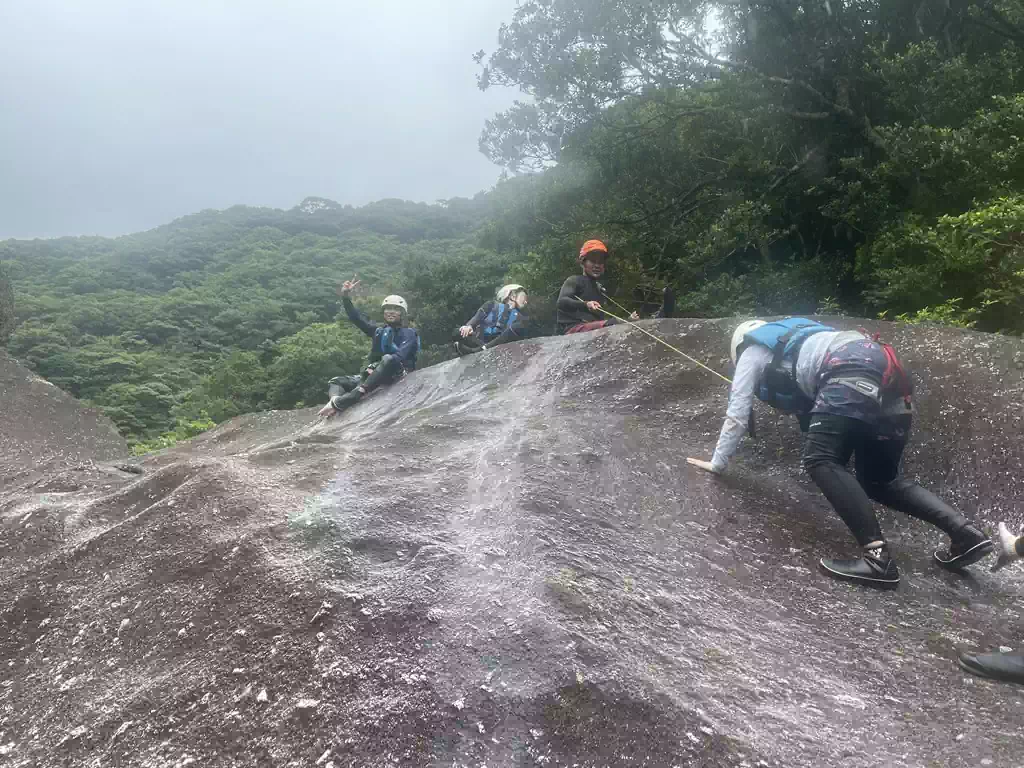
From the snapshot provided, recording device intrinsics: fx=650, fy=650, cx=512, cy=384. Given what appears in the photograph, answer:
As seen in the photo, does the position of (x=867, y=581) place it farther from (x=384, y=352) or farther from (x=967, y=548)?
(x=384, y=352)

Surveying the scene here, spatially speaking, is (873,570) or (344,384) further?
(344,384)

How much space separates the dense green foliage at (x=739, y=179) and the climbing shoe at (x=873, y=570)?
5.78 meters

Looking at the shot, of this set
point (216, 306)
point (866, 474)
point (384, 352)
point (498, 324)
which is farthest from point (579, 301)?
point (216, 306)

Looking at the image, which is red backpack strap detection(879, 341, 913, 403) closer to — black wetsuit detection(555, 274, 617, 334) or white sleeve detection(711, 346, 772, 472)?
white sleeve detection(711, 346, 772, 472)

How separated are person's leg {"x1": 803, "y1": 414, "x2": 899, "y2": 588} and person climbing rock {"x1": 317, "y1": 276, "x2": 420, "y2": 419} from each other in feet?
23.8

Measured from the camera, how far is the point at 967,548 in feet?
12.9

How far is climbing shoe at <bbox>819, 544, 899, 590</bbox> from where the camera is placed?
12.4 feet

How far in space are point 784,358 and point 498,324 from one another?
658cm

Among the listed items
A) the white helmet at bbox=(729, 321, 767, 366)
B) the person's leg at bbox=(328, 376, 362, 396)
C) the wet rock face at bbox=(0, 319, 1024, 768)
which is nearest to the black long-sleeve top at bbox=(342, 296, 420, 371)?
the person's leg at bbox=(328, 376, 362, 396)

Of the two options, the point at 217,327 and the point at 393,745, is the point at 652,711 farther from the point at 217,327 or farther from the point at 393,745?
the point at 217,327

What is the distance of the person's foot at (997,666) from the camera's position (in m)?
2.94

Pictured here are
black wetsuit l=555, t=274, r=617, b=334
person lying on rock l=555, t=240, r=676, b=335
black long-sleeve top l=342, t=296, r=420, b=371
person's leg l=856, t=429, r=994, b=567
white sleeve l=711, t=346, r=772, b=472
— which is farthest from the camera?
black long-sleeve top l=342, t=296, r=420, b=371

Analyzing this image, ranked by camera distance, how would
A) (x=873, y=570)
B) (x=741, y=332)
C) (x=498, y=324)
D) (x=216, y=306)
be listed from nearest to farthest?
(x=873, y=570)
(x=741, y=332)
(x=498, y=324)
(x=216, y=306)

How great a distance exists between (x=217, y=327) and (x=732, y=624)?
3985 centimetres
